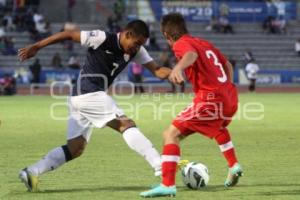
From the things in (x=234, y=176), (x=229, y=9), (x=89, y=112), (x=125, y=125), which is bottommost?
(x=234, y=176)

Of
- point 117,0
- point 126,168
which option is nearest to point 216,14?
point 117,0

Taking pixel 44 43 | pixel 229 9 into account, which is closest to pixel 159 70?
pixel 44 43

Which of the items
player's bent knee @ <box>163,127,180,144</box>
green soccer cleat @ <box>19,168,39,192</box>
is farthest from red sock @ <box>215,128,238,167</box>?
green soccer cleat @ <box>19,168,39,192</box>

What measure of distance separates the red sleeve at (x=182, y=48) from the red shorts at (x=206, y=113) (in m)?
0.62

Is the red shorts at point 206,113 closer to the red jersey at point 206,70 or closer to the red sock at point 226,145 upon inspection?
the red jersey at point 206,70

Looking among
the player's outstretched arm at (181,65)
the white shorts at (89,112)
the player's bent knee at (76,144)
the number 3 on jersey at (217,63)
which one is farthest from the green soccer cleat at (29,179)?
the number 3 on jersey at (217,63)

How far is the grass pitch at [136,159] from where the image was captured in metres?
9.50

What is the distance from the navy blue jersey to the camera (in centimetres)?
951

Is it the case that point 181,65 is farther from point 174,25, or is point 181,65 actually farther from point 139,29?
point 139,29

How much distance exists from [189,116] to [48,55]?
36061 mm

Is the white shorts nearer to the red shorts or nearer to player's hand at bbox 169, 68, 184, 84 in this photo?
the red shorts

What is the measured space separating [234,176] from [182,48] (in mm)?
1759

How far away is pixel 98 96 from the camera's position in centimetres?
949

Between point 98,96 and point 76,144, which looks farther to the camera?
point 76,144
